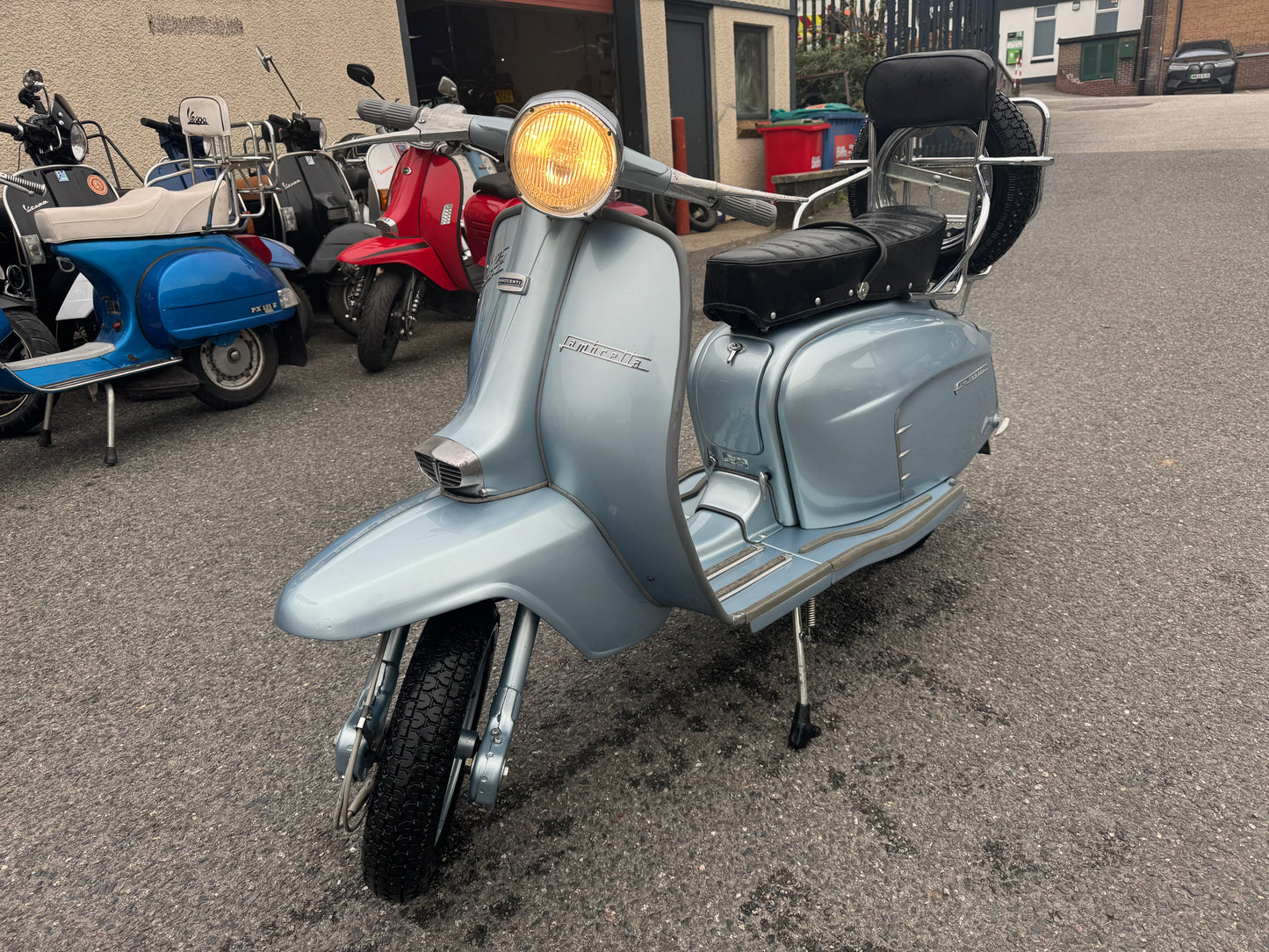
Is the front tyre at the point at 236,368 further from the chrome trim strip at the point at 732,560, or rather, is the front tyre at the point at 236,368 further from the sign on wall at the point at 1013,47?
the sign on wall at the point at 1013,47

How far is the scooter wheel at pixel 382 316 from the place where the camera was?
4.64m

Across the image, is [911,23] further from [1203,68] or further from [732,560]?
[732,560]

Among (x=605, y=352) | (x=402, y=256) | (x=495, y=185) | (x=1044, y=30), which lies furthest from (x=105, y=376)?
(x=1044, y=30)

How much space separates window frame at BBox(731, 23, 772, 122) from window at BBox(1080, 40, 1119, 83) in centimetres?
2099

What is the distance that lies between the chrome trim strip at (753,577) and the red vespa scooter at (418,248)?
10.8ft

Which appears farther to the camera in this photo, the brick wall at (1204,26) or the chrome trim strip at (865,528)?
the brick wall at (1204,26)

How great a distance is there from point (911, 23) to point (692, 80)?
6017 mm

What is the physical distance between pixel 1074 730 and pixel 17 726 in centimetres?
250

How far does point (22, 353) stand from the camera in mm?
3928

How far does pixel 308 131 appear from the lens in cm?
550

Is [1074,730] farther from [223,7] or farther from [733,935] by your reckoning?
[223,7]

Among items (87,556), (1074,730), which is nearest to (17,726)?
(87,556)

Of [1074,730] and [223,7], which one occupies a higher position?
[223,7]

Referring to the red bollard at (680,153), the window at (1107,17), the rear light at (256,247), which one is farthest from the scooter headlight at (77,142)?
the window at (1107,17)
